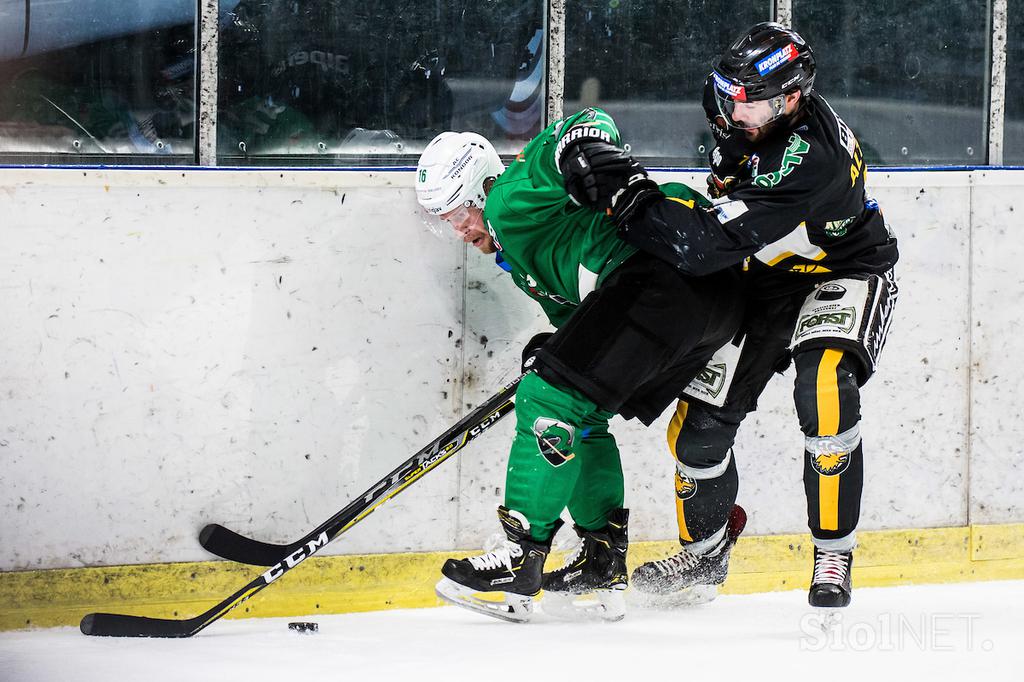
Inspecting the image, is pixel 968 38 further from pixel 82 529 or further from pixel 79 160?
pixel 82 529

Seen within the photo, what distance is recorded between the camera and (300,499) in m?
Answer: 3.02

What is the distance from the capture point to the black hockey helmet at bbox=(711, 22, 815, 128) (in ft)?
8.08

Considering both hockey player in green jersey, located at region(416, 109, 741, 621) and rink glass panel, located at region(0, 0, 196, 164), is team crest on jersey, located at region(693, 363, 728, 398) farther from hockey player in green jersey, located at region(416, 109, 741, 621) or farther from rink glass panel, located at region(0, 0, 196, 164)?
rink glass panel, located at region(0, 0, 196, 164)

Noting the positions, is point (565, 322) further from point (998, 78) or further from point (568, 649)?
point (998, 78)

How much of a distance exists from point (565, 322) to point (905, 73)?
169cm

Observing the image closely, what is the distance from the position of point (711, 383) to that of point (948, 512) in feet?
3.57

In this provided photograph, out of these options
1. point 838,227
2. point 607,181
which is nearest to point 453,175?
point 607,181

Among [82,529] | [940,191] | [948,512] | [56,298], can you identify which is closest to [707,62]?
[940,191]

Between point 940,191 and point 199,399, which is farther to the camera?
point 940,191

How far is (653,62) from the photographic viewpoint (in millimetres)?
3510

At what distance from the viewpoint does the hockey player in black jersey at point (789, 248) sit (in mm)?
2449

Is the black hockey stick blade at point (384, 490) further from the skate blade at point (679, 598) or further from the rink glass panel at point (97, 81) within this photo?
the rink glass panel at point (97, 81)

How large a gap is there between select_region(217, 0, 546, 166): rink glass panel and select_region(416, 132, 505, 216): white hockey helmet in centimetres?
57

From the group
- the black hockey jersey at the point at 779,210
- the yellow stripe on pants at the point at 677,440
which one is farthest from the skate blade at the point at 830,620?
the black hockey jersey at the point at 779,210
